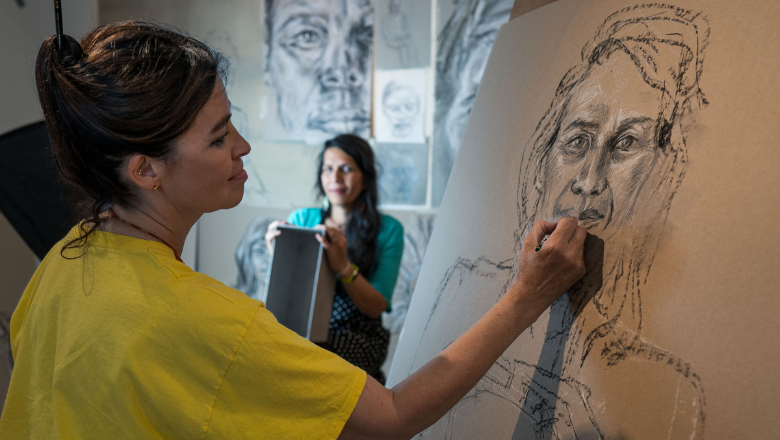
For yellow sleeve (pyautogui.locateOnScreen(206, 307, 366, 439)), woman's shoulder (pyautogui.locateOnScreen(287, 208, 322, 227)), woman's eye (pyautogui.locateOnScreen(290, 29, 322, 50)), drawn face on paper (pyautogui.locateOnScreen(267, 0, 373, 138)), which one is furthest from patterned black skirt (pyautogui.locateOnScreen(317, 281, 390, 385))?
woman's eye (pyautogui.locateOnScreen(290, 29, 322, 50))

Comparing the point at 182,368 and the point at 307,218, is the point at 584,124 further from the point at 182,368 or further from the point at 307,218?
the point at 307,218

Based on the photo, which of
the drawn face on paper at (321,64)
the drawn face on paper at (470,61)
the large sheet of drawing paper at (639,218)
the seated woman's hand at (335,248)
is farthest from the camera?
the drawn face on paper at (321,64)

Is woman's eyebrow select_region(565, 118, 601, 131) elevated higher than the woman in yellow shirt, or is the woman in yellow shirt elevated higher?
woman's eyebrow select_region(565, 118, 601, 131)

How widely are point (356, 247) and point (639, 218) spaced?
1.36m

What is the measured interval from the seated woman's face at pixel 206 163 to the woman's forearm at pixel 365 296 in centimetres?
104

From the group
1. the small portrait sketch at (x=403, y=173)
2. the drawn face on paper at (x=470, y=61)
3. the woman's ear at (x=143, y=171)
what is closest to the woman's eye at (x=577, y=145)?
the woman's ear at (x=143, y=171)

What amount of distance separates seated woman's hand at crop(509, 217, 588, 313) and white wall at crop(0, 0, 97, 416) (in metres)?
1.95

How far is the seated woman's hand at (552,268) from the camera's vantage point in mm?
759

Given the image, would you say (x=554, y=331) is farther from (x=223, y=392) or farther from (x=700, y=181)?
(x=223, y=392)

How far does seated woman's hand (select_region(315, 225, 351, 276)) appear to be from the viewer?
5.76ft

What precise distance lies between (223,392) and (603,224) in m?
0.55

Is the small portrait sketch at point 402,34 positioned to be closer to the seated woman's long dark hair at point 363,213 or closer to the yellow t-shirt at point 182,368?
the seated woman's long dark hair at point 363,213

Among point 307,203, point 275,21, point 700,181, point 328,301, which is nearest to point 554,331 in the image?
point 700,181

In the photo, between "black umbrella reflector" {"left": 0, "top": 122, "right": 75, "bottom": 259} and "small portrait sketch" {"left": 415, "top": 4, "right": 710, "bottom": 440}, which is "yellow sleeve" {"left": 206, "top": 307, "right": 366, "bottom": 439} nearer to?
"small portrait sketch" {"left": 415, "top": 4, "right": 710, "bottom": 440}
